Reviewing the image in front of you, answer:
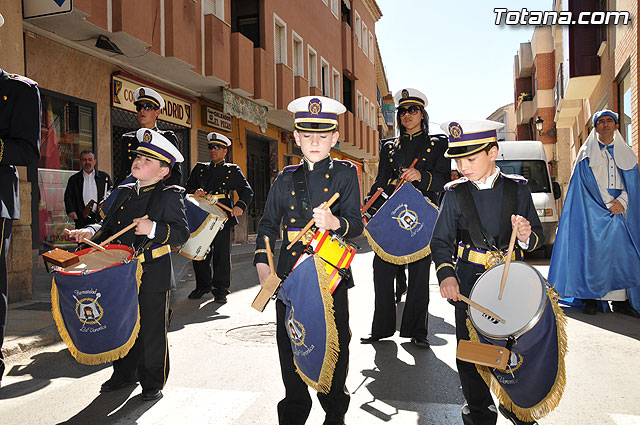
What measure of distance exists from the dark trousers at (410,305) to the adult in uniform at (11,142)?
3090 millimetres

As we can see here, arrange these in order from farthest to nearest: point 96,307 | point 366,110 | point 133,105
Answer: point 366,110, point 133,105, point 96,307

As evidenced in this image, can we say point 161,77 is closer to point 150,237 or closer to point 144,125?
point 144,125

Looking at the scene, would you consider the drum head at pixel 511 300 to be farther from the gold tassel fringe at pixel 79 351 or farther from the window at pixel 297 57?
the window at pixel 297 57

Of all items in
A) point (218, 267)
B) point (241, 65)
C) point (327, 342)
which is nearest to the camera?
point (327, 342)

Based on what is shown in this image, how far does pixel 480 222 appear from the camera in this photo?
313 cm

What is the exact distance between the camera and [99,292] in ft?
11.5

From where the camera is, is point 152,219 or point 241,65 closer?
point 152,219

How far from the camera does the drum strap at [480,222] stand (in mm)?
3109

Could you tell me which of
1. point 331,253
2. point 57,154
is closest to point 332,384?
point 331,253

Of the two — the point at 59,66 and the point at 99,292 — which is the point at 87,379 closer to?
the point at 99,292

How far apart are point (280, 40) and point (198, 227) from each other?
580 inches

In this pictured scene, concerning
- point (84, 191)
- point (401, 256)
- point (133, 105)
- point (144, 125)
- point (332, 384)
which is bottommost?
point (332, 384)

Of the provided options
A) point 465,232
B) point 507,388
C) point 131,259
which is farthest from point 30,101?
point 507,388

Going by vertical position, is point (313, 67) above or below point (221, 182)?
Result: above
